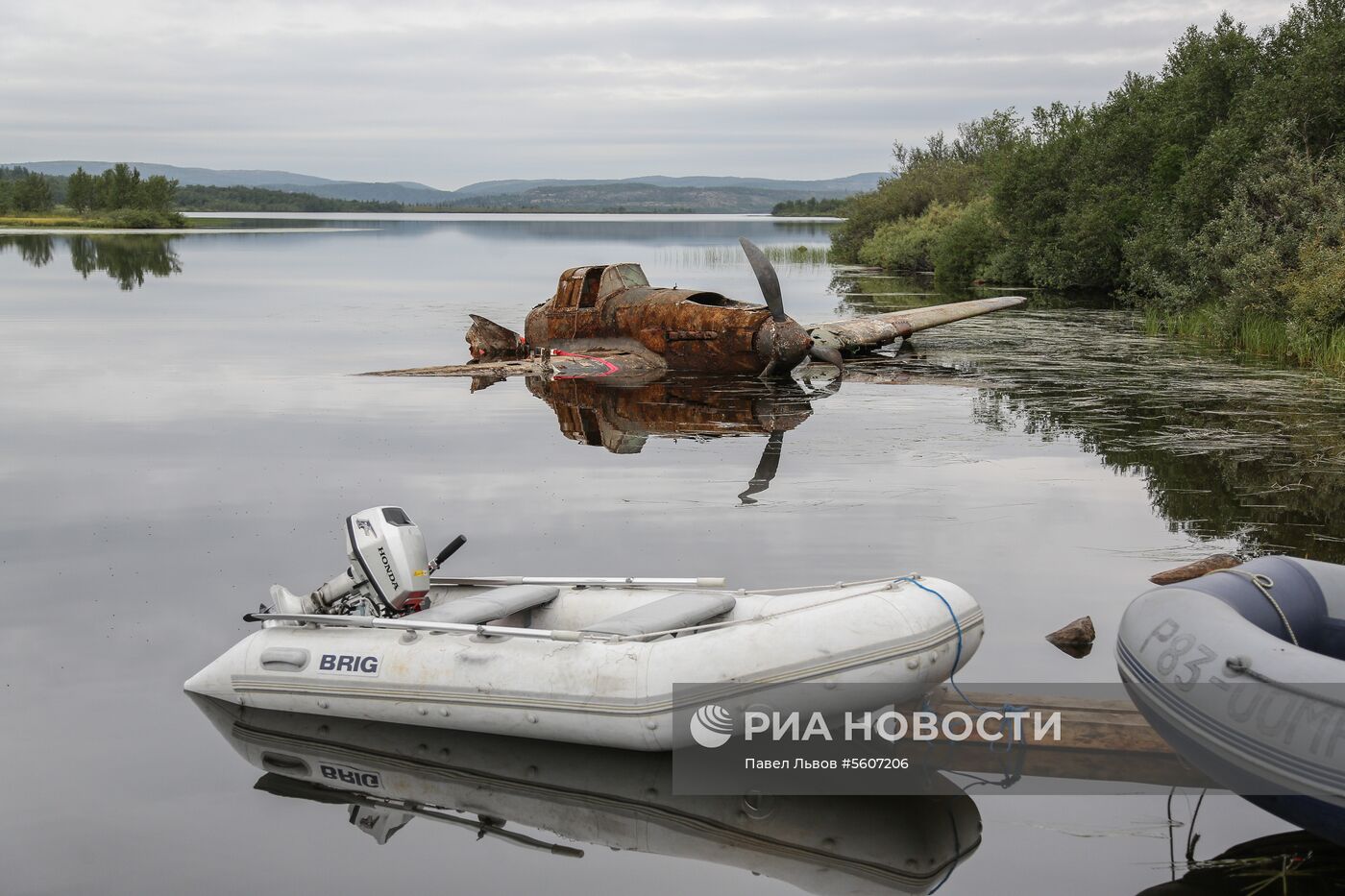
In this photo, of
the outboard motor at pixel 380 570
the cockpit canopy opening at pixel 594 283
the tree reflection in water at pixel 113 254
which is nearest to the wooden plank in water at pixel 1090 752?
the outboard motor at pixel 380 570

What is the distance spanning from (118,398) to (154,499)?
8.67 metres

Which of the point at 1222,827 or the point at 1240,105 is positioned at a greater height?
the point at 1240,105

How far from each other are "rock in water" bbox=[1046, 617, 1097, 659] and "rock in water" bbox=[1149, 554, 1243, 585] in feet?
4.11

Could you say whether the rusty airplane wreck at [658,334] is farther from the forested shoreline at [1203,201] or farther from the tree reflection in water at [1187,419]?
the forested shoreline at [1203,201]

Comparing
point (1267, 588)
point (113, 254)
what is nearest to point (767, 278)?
point (1267, 588)

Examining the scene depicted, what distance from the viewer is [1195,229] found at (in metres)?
34.3

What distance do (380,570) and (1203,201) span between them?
3022 cm

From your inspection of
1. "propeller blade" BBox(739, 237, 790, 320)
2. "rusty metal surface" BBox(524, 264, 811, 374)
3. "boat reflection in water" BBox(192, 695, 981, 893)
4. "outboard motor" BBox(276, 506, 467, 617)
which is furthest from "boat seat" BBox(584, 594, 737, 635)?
"rusty metal surface" BBox(524, 264, 811, 374)

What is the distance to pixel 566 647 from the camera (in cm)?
759

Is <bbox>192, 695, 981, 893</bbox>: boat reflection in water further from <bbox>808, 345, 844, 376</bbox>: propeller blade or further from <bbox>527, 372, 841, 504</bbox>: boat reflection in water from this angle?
<bbox>808, 345, 844, 376</bbox>: propeller blade

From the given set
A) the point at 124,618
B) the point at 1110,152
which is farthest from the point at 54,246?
the point at 124,618

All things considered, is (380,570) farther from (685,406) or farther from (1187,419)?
(1187,419)

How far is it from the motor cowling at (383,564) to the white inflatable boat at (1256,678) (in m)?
4.63

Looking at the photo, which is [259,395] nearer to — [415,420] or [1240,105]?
[415,420]
